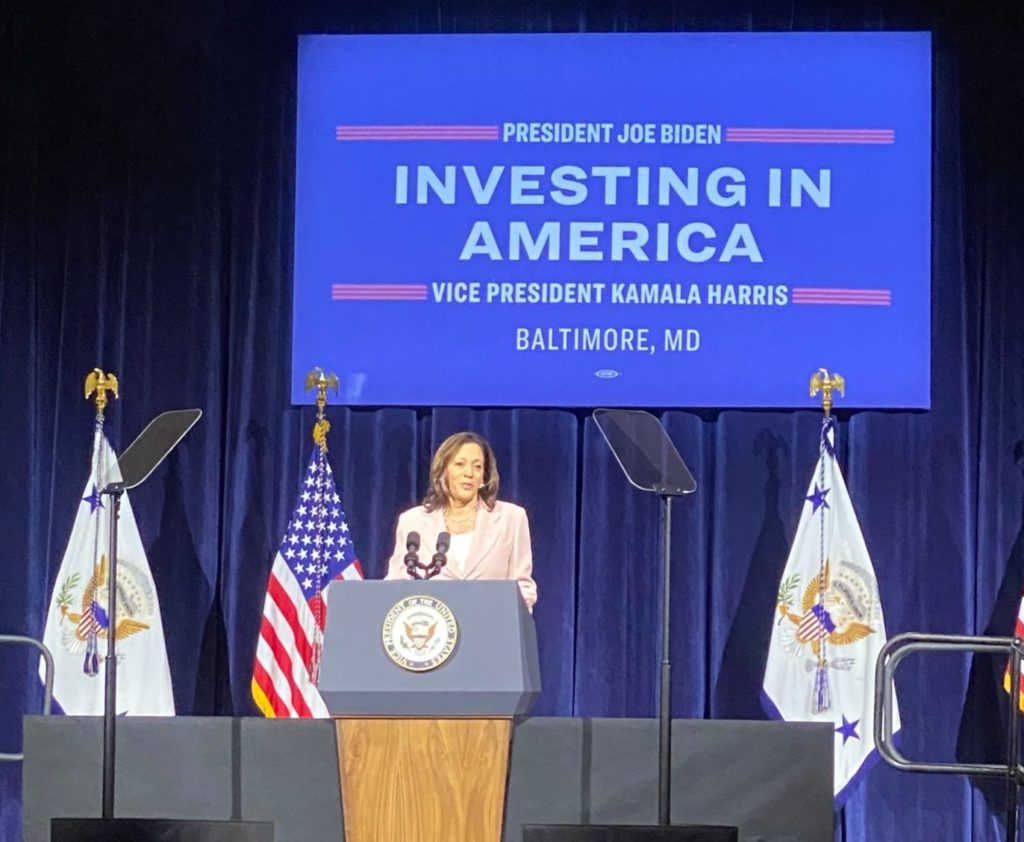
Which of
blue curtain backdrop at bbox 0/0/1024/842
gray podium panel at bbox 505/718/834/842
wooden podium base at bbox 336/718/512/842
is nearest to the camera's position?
wooden podium base at bbox 336/718/512/842

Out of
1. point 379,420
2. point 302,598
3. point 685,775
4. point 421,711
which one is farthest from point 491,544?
point 421,711

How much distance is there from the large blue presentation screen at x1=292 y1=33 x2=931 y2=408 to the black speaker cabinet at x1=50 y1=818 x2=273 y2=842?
114 inches

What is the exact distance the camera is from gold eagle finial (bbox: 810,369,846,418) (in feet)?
19.6

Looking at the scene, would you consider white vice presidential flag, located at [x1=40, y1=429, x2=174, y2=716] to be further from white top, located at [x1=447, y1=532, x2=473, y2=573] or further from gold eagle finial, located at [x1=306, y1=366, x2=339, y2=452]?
white top, located at [x1=447, y1=532, x2=473, y2=573]

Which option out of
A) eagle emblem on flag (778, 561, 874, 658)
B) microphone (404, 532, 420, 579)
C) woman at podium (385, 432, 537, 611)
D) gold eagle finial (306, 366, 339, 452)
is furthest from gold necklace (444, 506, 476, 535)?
microphone (404, 532, 420, 579)

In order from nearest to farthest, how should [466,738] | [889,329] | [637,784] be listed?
[466,738] → [637,784] → [889,329]

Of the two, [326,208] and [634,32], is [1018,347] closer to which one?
[634,32]

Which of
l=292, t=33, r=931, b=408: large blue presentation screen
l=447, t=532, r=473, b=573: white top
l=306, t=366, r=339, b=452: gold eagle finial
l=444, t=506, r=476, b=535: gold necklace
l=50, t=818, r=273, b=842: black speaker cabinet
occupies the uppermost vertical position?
l=292, t=33, r=931, b=408: large blue presentation screen

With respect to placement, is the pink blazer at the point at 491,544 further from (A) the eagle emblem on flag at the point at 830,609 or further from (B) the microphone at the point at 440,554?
(B) the microphone at the point at 440,554

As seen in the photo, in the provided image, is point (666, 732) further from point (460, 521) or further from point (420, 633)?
point (460, 521)

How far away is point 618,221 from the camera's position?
20.4 ft

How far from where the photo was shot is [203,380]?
251 inches

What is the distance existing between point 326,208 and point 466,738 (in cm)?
345

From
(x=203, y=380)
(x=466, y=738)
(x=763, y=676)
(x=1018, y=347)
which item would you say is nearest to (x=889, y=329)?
(x=1018, y=347)
